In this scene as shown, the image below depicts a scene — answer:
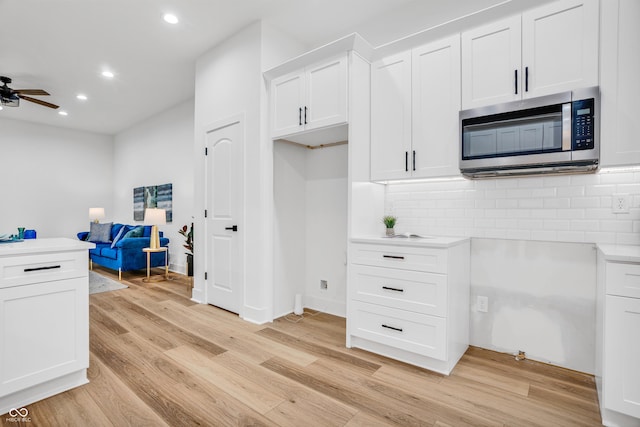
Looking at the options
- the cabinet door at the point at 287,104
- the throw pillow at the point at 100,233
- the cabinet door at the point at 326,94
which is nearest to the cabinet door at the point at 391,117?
the cabinet door at the point at 326,94

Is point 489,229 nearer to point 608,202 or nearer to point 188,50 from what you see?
point 608,202

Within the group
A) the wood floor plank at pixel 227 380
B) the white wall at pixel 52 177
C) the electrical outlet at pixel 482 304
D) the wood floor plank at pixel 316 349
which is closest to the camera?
the wood floor plank at pixel 227 380

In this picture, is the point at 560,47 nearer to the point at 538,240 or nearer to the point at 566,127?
the point at 566,127

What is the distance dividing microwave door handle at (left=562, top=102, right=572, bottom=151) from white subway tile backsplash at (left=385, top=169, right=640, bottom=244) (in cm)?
42

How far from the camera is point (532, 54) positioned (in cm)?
212

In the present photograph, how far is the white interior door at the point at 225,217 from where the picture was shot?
3.52 metres

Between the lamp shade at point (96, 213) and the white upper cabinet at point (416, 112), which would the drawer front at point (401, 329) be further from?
the lamp shade at point (96, 213)

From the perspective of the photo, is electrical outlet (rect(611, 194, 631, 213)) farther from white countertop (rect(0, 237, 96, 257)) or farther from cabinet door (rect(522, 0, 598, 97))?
white countertop (rect(0, 237, 96, 257))

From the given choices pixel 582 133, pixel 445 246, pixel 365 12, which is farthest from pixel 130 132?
pixel 582 133

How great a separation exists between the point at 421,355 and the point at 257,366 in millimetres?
1181

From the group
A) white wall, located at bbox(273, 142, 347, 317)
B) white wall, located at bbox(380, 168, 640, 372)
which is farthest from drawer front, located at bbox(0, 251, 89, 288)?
white wall, located at bbox(380, 168, 640, 372)

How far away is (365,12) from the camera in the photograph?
10.5 ft

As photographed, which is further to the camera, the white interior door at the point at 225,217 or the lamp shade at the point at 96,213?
the lamp shade at the point at 96,213

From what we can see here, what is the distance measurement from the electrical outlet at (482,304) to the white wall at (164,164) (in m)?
4.73
